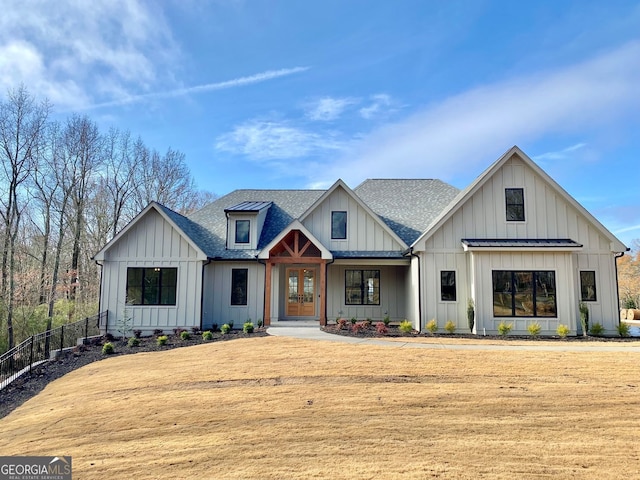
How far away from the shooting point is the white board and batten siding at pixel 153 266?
16.4 m

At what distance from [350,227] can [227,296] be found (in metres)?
6.46

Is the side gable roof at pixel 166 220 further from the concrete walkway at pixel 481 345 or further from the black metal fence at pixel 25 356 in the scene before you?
the concrete walkway at pixel 481 345

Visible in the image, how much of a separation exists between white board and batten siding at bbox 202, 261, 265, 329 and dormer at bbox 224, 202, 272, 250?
1042 millimetres

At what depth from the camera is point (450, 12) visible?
1319 cm

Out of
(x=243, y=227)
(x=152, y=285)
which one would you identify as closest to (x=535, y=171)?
(x=243, y=227)

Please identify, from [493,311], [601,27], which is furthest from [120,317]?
[601,27]

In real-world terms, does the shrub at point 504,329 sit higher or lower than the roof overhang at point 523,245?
lower

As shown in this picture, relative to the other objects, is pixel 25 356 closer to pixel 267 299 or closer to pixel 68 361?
pixel 68 361

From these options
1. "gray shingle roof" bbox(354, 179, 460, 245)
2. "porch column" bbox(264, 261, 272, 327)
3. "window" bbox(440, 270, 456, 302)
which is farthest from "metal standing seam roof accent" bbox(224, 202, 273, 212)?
"window" bbox(440, 270, 456, 302)

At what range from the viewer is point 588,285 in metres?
14.8

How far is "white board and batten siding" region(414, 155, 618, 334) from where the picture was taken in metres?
14.2

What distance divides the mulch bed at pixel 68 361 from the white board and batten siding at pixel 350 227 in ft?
17.5
